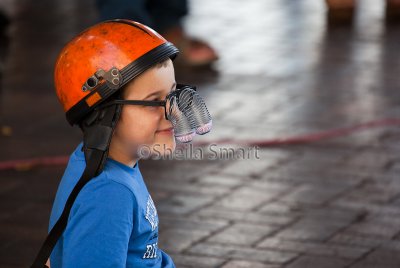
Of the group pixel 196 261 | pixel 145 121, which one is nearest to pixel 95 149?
pixel 145 121

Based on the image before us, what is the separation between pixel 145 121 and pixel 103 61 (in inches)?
7.7

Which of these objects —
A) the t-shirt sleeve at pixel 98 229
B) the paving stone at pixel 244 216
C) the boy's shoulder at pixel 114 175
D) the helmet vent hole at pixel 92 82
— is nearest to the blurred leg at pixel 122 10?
the paving stone at pixel 244 216

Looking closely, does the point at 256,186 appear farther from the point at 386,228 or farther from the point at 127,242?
the point at 127,242

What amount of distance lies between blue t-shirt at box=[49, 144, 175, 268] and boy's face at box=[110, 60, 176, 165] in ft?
0.18

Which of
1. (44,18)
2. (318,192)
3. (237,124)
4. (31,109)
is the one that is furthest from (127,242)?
(44,18)

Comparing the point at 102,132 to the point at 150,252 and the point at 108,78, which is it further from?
the point at 150,252

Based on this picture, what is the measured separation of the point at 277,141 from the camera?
5.56 m

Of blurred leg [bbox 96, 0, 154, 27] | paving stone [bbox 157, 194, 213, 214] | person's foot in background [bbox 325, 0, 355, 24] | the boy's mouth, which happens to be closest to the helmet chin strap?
the boy's mouth

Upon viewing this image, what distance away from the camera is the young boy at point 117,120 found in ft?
8.54

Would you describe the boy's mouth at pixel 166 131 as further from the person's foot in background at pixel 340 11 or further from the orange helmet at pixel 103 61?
the person's foot in background at pixel 340 11

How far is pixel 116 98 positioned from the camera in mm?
2691

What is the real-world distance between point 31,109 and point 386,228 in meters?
2.67

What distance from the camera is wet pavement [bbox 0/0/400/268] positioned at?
4.23 meters

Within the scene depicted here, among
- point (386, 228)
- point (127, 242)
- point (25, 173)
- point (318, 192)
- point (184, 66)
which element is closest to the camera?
point (127, 242)
